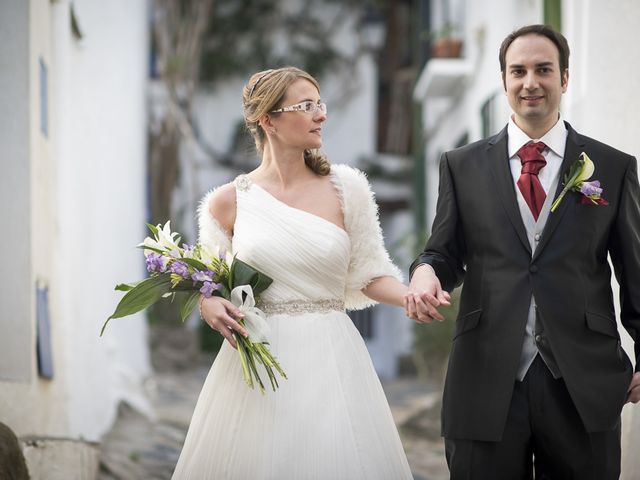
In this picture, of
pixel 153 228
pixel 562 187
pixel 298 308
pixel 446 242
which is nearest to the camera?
pixel 562 187

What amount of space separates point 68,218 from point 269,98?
13.4 feet

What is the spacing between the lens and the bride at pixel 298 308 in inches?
155

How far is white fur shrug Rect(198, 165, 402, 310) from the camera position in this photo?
427 cm

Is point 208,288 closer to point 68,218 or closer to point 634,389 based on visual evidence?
point 634,389

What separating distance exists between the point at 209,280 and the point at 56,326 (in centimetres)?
356

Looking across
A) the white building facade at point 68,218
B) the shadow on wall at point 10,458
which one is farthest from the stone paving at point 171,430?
the shadow on wall at point 10,458

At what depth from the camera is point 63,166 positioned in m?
7.64

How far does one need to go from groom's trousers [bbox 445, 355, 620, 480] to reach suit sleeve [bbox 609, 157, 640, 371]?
339 mm

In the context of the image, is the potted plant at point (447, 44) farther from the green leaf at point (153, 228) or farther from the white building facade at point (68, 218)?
the green leaf at point (153, 228)

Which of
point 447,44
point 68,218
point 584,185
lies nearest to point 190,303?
point 584,185

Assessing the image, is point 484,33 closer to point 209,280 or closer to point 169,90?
point 209,280

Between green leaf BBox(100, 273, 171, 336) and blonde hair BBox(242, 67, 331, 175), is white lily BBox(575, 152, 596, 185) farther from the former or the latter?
green leaf BBox(100, 273, 171, 336)

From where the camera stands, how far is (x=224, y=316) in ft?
12.9

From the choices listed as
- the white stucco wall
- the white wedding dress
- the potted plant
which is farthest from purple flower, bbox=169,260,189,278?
the potted plant
